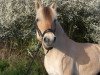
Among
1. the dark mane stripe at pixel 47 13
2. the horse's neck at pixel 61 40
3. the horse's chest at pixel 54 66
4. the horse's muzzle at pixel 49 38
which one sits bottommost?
the horse's chest at pixel 54 66

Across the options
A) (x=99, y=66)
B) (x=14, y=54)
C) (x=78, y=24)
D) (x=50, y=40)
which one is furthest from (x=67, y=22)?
(x=50, y=40)

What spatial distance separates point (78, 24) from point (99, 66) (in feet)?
10.7

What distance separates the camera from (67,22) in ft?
28.0

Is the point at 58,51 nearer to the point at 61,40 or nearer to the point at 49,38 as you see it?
the point at 61,40

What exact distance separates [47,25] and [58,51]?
1.56 ft

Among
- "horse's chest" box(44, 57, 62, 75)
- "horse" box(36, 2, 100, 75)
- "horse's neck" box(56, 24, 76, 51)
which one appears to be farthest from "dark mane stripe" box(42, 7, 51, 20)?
"horse's chest" box(44, 57, 62, 75)

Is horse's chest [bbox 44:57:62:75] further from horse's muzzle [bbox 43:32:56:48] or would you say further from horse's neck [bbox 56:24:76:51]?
horse's muzzle [bbox 43:32:56:48]

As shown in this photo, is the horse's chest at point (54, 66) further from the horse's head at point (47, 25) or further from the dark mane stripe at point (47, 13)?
the dark mane stripe at point (47, 13)

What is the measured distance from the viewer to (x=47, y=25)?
4941mm

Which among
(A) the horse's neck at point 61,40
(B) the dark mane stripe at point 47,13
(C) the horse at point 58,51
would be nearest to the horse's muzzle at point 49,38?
(C) the horse at point 58,51

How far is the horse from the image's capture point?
4957mm

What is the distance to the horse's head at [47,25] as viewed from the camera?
15.7 feet

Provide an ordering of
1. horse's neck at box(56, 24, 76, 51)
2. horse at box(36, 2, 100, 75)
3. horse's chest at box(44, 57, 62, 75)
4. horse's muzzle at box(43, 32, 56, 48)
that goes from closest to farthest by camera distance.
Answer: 1. horse's muzzle at box(43, 32, 56, 48)
2. horse at box(36, 2, 100, 75)
3. horse's chest at box(44, 57, 62, 75)
4. horse's neck at box(56, 24, 76, 51)

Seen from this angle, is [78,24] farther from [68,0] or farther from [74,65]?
[74,65]
